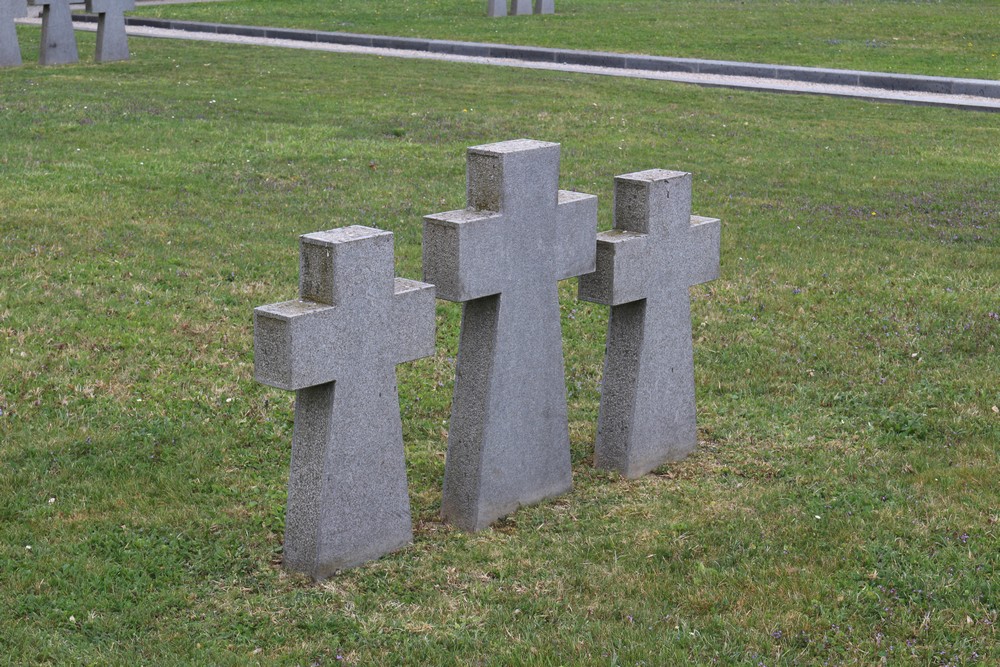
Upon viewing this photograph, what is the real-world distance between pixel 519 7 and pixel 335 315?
22.0m

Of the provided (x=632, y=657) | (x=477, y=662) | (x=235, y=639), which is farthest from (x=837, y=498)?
(x=235, y=639)

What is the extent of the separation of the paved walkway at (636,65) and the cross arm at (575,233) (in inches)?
486

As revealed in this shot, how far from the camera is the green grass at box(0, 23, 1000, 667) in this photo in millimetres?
4352

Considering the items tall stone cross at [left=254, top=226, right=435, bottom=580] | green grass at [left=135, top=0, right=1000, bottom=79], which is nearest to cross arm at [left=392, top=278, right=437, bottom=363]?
tall stone cross at [left=254, top=226, right=435, bottom=580]

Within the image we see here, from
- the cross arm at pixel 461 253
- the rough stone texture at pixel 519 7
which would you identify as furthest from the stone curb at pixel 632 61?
the cross arm at pixel 461 253

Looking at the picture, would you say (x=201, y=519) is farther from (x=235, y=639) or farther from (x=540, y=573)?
(x=540, y=573)

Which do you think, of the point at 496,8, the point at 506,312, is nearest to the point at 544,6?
the point at 496,8

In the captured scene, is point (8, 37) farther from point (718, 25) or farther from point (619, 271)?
point (619, 271)

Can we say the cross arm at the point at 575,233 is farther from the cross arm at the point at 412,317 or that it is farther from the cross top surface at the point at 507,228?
the cross arm at the point at 412,317

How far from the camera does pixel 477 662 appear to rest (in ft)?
13.6

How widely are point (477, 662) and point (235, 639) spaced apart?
0.80 meters

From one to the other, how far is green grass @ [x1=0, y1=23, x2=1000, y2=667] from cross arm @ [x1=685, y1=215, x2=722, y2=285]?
0.80m

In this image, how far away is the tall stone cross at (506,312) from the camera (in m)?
4.86

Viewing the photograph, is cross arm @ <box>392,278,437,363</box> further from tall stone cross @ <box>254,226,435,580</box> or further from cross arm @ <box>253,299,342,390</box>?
cross arm @ <box>253,299,342,390</box>
